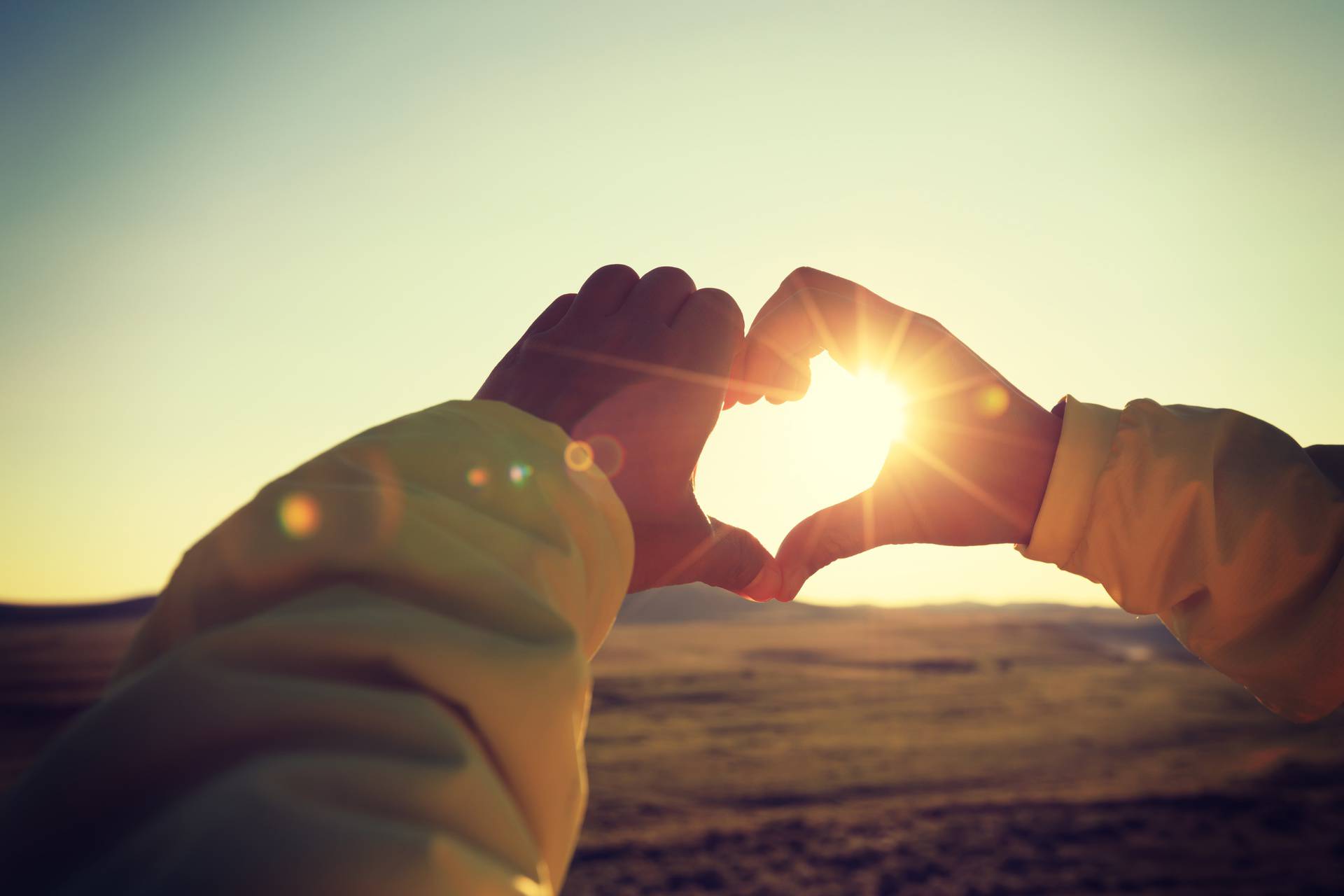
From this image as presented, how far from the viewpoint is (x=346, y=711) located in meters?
0.42

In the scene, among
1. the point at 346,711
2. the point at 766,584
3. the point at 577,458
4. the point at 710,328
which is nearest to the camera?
the point at 346,711

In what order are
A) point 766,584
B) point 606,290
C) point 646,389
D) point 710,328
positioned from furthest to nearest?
point 766,584 → point 606,290 → point 710,328 → point 646,389

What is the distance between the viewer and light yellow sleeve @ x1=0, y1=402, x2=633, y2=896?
1.20 ft

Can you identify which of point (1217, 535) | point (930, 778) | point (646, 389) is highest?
point (646, 389)

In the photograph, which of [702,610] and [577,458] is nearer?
[577,458]

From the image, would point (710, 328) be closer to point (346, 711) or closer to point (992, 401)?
point (992, 401)

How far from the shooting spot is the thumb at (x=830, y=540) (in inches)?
73.7

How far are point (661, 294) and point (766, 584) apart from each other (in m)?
0.71

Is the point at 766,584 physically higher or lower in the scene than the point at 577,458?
lower

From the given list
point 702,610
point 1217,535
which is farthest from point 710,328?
point 702,610

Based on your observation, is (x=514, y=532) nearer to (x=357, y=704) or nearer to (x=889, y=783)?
(x=357, y=704)

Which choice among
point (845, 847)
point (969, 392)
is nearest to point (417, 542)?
point (969, 392)

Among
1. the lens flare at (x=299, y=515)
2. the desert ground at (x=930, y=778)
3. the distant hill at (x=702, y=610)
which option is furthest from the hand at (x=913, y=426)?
the distant hill at (x=702, y=610)

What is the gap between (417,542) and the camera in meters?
0.53
